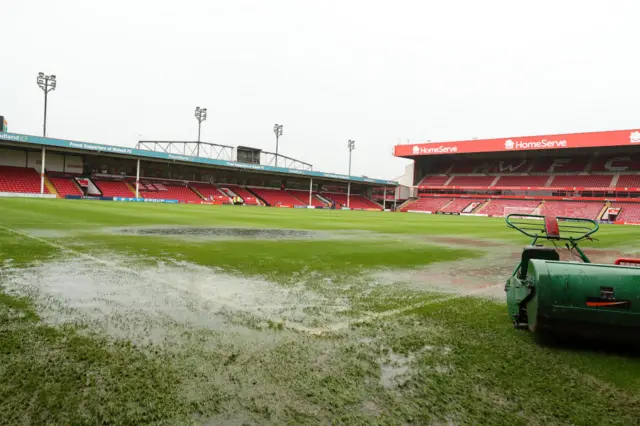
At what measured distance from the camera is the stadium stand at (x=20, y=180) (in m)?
39.1

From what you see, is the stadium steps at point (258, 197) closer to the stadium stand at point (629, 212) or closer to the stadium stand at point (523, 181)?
the stadium stand at point (523, 181)

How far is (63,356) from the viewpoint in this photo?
96.5 inches

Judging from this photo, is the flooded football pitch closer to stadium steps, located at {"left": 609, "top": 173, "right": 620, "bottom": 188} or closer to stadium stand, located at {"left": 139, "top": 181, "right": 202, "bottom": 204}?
stadium stand, located at {"left": 139, "top": 181, "right": 202, "bottom": 204}

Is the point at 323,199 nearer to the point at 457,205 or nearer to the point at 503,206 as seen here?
the point at 457,205

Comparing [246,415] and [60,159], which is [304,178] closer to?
[60,159]

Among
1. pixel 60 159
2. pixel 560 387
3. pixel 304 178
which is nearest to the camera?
Result: pixel 560 387

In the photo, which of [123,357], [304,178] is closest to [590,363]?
[123,357]

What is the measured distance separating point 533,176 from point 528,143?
28.4ft

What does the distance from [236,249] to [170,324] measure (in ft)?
16.3

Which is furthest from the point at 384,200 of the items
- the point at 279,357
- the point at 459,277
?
the point at 279,357

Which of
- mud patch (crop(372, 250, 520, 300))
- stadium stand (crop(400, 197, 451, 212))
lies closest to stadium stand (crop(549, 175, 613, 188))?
stadium stand (crop(400, 197, 451, 212))

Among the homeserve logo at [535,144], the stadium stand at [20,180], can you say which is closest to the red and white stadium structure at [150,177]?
the stadium stand at [20,180]

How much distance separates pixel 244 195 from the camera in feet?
187

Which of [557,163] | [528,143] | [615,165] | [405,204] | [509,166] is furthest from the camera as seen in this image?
[405,204]
